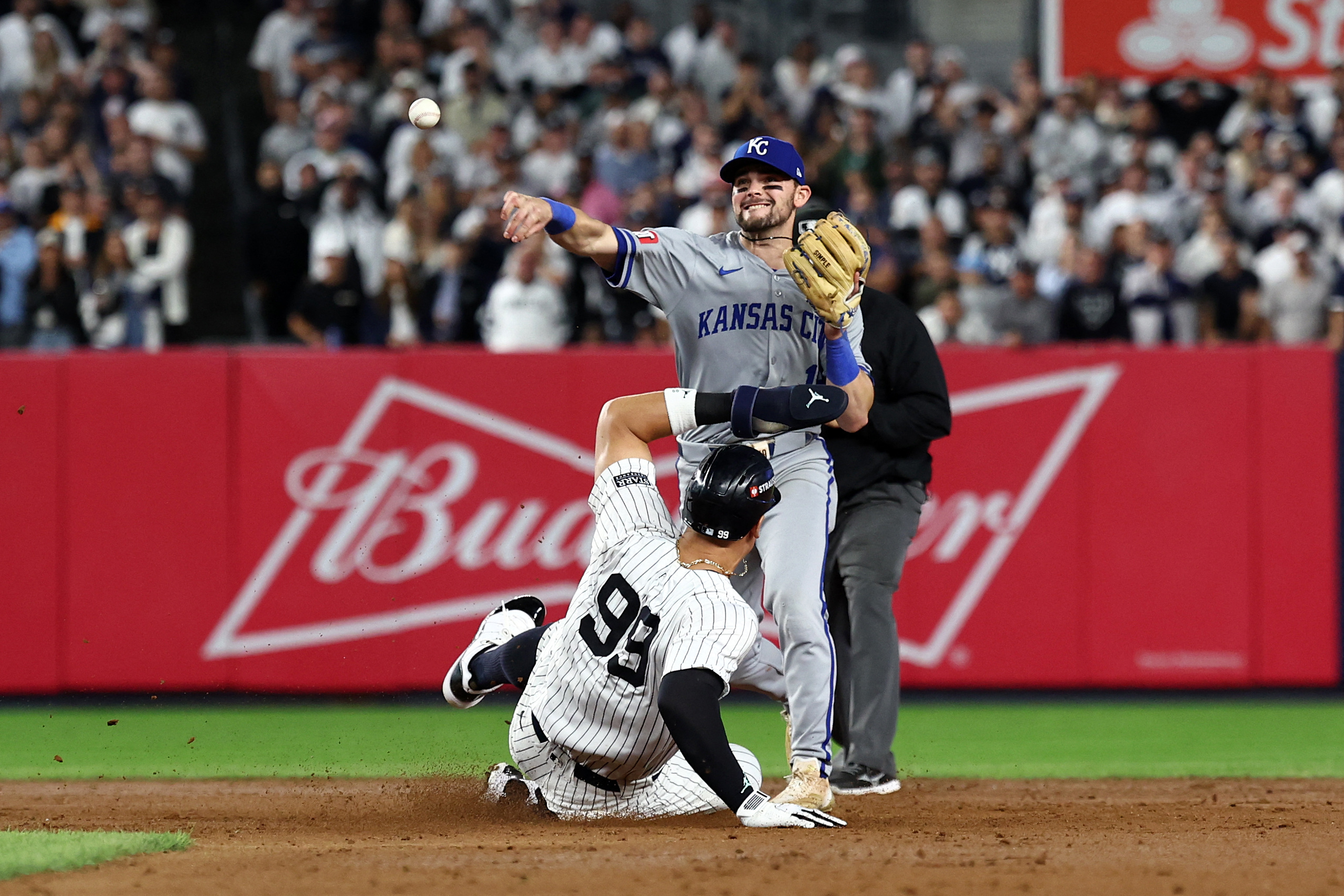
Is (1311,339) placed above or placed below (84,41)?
below

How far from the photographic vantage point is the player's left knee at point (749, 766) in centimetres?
511

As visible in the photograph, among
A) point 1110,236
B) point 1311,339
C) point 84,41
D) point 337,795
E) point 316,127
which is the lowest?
point 337,795

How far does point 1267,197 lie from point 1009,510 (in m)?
4.88

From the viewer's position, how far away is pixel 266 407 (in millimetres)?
9375

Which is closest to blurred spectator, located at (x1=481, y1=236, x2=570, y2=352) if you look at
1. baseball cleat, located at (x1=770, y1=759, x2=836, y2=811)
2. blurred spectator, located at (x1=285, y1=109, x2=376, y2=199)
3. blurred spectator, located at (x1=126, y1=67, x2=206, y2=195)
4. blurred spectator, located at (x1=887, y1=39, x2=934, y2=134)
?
blurred spectator, located at (x1=285, y1=109, x2=376, y2=199)

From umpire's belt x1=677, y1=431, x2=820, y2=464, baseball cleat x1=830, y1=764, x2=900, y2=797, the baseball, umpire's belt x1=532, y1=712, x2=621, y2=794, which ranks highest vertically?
the baseball

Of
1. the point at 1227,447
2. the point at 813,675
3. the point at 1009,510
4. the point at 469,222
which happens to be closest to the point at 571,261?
the point at 469,222

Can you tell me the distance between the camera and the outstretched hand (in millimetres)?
4957

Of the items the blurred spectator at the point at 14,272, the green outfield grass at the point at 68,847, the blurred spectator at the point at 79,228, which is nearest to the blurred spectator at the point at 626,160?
the blurred spectator at the point at 79,228

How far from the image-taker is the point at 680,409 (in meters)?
5.11

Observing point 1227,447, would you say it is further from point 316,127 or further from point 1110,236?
point 316,127

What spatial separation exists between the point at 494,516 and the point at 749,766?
4439mm

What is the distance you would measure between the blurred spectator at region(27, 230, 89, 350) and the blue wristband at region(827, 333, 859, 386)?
7.27 m

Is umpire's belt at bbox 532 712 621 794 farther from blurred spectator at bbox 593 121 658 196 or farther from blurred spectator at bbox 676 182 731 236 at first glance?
blurred spectator at bbox 593 121 658 196
